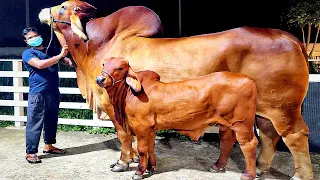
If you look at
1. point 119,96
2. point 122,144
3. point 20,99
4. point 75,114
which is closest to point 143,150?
point 122,144

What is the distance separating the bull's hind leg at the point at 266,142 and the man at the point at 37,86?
241cm

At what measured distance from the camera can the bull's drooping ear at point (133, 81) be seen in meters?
3.55

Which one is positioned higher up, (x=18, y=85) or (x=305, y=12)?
(x=305, y=12)

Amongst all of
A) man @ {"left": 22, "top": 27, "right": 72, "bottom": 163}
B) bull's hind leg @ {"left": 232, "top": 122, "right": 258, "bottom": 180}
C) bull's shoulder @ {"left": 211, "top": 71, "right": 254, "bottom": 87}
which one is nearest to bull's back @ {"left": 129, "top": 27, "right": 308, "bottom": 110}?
bull's shoulder @ {"left": 211, "top": 71, "right": 254, "bottom": 87}

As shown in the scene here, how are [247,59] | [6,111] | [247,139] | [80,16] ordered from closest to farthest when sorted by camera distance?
[247,139], [247,59], [80,16], [6,111]

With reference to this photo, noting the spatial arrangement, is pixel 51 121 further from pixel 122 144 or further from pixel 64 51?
pixel 122 144

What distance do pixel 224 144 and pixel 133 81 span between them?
124cm

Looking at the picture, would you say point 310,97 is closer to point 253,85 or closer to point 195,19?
point 253,85

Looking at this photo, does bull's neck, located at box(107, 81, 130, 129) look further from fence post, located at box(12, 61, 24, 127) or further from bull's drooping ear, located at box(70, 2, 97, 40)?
fence post, located at box(12, 61, 24, 127)

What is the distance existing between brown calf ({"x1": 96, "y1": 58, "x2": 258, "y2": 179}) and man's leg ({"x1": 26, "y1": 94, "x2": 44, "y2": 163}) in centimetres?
134

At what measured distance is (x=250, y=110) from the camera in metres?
3.50

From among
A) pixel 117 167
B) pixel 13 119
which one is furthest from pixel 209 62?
pixel 13 119

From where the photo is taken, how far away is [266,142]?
3977 millimetres

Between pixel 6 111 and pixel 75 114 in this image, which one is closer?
pixel 75 114
